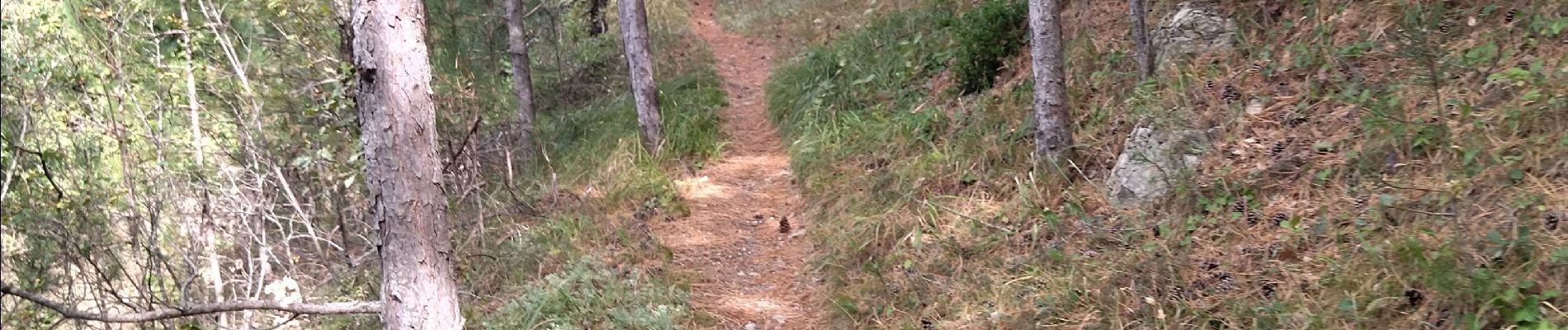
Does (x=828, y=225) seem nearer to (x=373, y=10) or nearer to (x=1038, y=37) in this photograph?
(x=1038, y=37)

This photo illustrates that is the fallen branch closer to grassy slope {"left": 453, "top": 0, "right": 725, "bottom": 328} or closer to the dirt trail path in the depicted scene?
grassy slope {"left": 453, "top": 0, "right": 725, "bottom": 328}

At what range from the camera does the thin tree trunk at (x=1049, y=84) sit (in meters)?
5.83

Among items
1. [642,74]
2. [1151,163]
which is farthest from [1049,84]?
[642,74]

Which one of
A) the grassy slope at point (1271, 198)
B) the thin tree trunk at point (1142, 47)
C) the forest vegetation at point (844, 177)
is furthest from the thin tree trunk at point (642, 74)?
the thin tree trunk at point (1142, 47)

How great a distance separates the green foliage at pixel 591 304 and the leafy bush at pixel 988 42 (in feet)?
11.1

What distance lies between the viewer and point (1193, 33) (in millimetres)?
6332

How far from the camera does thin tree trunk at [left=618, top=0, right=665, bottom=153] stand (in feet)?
31.1

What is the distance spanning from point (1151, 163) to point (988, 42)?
9.80 feet

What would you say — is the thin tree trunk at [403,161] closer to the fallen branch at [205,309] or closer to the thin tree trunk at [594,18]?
the fallen branch at [205,309]

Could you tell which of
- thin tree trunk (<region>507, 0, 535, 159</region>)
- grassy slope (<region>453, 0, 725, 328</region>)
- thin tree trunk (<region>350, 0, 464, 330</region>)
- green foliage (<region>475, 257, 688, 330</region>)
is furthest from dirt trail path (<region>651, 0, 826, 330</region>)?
thin tree trunk (<region>350, 0, 464, 330</region>)

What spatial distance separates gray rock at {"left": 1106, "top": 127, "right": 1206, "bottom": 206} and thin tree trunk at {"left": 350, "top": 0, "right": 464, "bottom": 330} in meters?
3.71

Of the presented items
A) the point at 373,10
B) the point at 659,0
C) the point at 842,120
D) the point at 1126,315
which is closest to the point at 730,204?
the point at 842,120

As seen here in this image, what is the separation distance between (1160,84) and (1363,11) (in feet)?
3.91

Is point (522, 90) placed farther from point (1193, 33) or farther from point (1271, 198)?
point (1271, 198)
